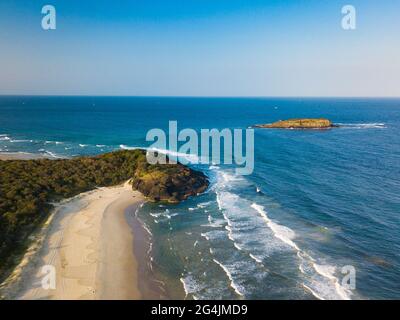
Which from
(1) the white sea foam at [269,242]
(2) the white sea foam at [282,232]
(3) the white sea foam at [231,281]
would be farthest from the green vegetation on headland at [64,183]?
(3) the white sea foam at [231,281]

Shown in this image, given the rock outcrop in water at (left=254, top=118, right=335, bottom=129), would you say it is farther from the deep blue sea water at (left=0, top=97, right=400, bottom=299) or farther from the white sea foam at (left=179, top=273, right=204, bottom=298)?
the white sea foam at (left=179, top=273, right=204, bottom=298)

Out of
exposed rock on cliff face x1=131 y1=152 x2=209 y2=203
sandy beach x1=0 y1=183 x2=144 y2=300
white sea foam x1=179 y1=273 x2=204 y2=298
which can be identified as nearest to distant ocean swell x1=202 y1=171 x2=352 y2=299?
white sea foam x1=179 y1=273 x2=204 y2=298

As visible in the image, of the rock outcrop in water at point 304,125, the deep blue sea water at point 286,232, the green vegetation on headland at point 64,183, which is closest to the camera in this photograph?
the deep blue sea water at point 286,232

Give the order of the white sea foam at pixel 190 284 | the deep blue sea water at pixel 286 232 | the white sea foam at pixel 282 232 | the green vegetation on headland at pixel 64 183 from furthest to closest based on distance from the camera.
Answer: the green vegetation on headland at pixel 64 183, the white sea foam at pixel 282 232, the deep blue sea water at pixel 286 232, the white sea foam at pixel 190 284

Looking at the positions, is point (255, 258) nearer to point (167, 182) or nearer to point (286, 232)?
point (286, 232)

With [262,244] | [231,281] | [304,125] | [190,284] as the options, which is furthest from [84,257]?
[304,125]

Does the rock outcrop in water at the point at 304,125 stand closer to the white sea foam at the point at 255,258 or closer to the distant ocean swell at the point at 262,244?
the distant ocean swell at the point at 262,244
